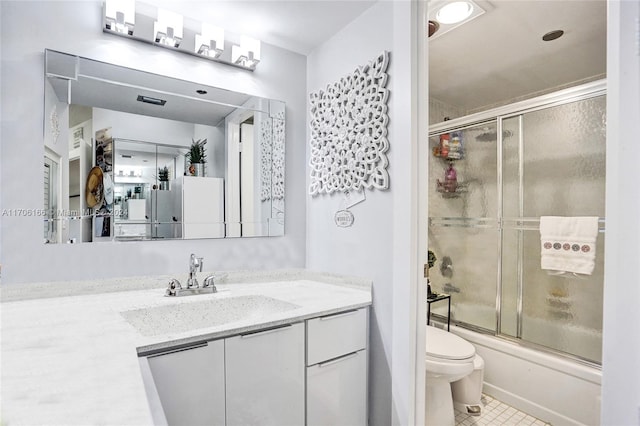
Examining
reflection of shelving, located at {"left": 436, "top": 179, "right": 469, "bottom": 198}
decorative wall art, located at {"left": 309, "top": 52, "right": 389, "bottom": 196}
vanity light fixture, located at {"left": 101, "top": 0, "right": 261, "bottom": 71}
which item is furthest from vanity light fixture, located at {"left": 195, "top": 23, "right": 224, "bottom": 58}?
reflection of shelving, located at {"left": 436, "top": 179, "right": 469, "bottom": 198}

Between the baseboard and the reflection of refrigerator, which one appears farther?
the baseboard

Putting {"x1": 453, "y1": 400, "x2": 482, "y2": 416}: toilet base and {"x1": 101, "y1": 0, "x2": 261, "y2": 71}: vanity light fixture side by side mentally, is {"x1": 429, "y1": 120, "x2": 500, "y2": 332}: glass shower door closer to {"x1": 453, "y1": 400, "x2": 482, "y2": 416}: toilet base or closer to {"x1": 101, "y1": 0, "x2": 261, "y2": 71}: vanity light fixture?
{"x1": 453, "y1": 400, "x2": 482, "y2": 416}: toilet base

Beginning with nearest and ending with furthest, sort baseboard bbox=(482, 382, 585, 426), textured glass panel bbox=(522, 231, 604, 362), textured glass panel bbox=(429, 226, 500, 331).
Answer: baseboard bbox=(482, 382, 585, 426) → textured glass panel bbox=(522, 231, 604, 362) → textured glass panel bbox=(429, 226, 500, 331)

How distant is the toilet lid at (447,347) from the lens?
1.93 m

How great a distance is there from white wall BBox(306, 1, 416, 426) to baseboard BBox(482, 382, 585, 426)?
1.12 metres

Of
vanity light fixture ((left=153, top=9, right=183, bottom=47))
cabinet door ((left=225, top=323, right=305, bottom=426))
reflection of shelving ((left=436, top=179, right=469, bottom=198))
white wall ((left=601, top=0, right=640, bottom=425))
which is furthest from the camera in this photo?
reflection of shelving ((left=436, top=179, right=469, bottom=198))

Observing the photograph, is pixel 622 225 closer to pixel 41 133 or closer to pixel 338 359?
pixel 338 359

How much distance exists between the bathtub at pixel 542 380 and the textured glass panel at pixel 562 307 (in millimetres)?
18

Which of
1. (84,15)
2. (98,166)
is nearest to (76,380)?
(98,166)

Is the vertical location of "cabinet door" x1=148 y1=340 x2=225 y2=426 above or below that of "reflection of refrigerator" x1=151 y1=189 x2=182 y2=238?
below

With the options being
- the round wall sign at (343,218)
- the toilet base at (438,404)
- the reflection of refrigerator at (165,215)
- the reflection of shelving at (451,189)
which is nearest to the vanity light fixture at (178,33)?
the reflection of refrigerator at (165,215)

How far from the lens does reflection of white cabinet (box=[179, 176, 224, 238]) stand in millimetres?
1812

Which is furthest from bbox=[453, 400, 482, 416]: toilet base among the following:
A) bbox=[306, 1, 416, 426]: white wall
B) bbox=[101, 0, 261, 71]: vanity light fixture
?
bbox=[101, 0, 261, 71]: vanity light fixture

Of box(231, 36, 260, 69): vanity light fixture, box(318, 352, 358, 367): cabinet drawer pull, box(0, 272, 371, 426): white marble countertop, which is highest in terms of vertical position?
box(231, 36, 260, 69): vanity light fixture
